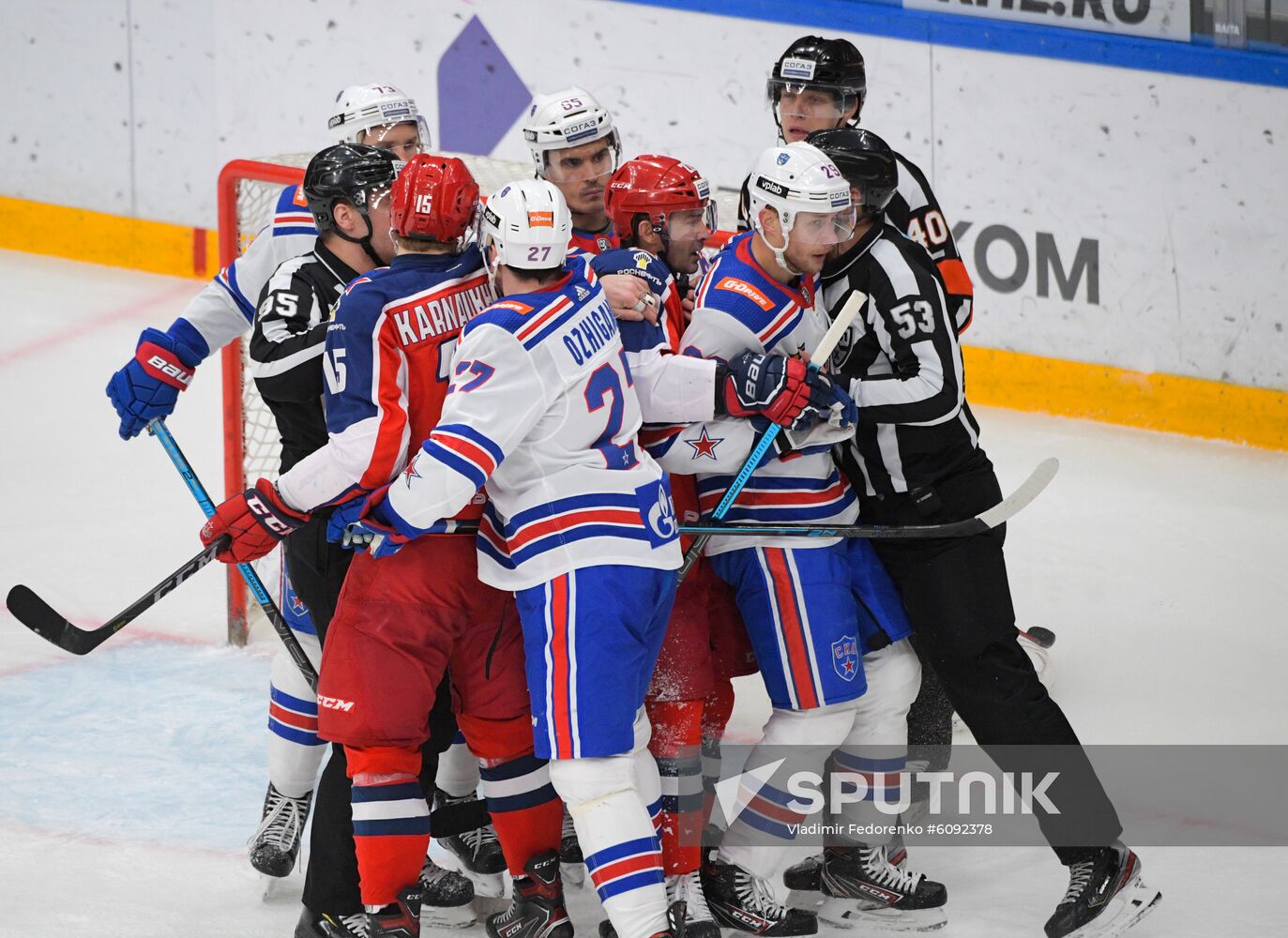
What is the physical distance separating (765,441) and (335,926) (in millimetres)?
971

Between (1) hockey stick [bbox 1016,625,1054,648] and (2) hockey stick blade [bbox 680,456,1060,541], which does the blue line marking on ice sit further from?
(1) hockey stick [bbox 1016,625,1054,648]

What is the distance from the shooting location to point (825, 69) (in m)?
3.06

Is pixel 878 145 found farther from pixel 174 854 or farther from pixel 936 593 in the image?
pixel 174 854

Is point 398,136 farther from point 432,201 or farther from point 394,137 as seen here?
point 432,201

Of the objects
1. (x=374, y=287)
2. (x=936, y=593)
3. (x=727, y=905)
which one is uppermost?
(x=374, y=287)

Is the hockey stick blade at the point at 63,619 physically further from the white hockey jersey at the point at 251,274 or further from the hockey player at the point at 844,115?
the hockey player at the point at 844,115

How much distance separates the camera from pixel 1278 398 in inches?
195

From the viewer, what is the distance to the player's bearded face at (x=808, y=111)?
10.2 ft

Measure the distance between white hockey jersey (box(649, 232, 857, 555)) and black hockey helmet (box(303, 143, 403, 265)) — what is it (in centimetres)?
53

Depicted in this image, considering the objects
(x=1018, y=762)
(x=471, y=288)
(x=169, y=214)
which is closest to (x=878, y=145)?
(x=471, y=288)

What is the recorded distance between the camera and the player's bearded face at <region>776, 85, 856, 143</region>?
10.2ft

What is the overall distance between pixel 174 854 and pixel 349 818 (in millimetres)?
566

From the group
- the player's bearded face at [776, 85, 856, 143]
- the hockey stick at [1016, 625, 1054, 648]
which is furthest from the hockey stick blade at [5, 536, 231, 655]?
the hockey stick at [1016, 625, 1054, 648]

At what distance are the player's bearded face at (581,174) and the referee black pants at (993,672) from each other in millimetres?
747
